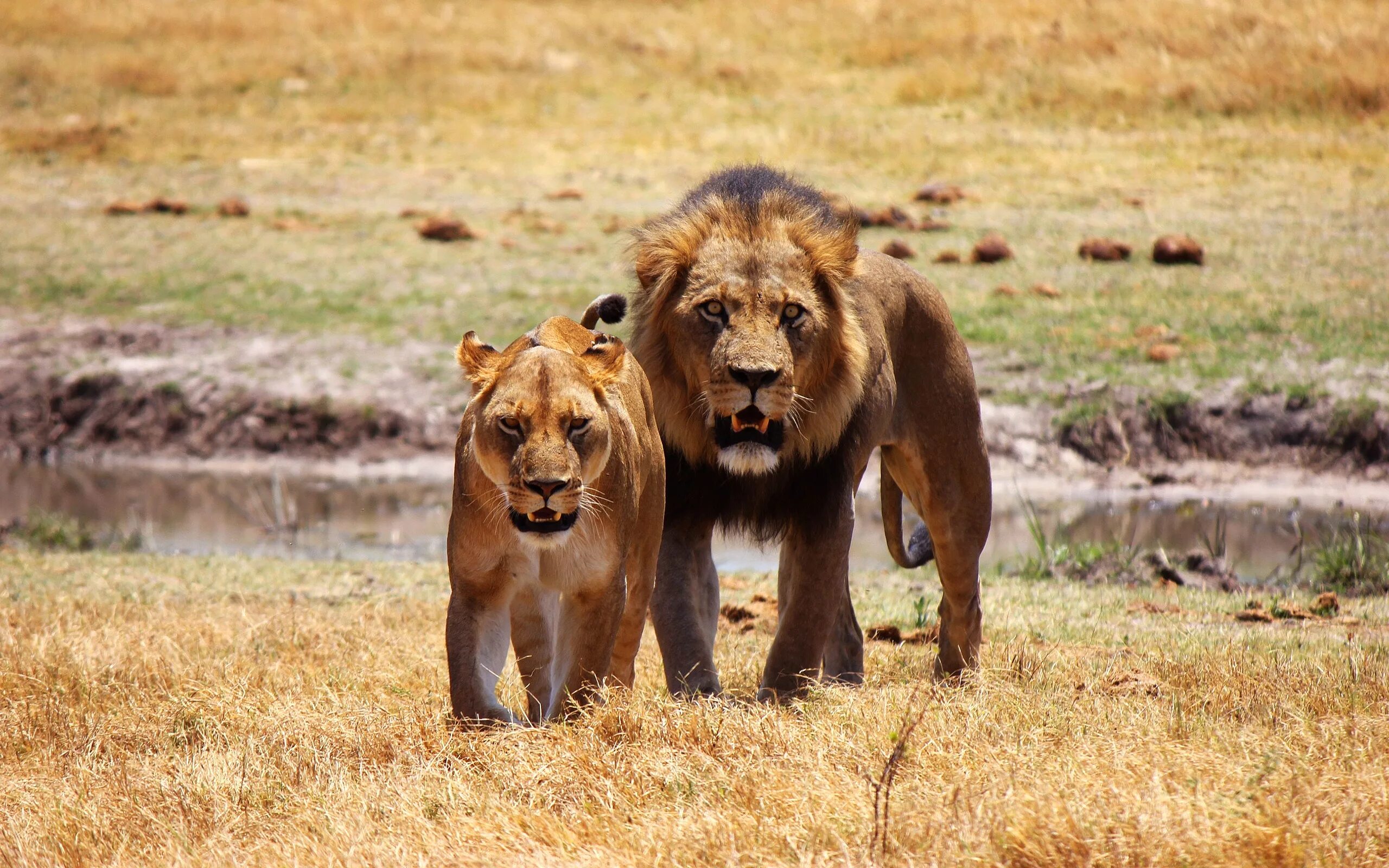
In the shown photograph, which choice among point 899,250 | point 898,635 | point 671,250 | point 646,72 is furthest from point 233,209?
point 671,250

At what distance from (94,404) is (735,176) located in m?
9.33

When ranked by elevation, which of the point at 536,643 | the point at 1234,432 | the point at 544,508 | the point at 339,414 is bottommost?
the point at 339,414

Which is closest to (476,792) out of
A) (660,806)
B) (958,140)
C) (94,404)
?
(660,806)

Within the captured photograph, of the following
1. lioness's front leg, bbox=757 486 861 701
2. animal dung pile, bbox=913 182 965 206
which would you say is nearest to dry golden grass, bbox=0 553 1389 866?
lioness's front leg, bbox=757 486 861 701

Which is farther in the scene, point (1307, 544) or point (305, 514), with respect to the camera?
point (305, 514)

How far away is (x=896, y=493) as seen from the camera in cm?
641

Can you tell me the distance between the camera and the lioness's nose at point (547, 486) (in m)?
3.79

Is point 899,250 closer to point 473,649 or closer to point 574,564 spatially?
point 574,564

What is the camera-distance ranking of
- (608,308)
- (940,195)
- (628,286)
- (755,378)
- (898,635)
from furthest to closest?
(940,195) → (628,286) → (898,635) → (608,308) → (755,378)

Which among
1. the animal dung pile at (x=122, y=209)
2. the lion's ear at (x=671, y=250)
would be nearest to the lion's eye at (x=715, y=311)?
the lion's ear at (x=671, y=250)

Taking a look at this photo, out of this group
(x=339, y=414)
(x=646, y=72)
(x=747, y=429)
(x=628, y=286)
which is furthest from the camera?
(x=646, y=72)

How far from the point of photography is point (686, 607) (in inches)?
199

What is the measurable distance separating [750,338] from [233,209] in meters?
14.1

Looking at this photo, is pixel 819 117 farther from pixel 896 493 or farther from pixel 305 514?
pixel 896 493
